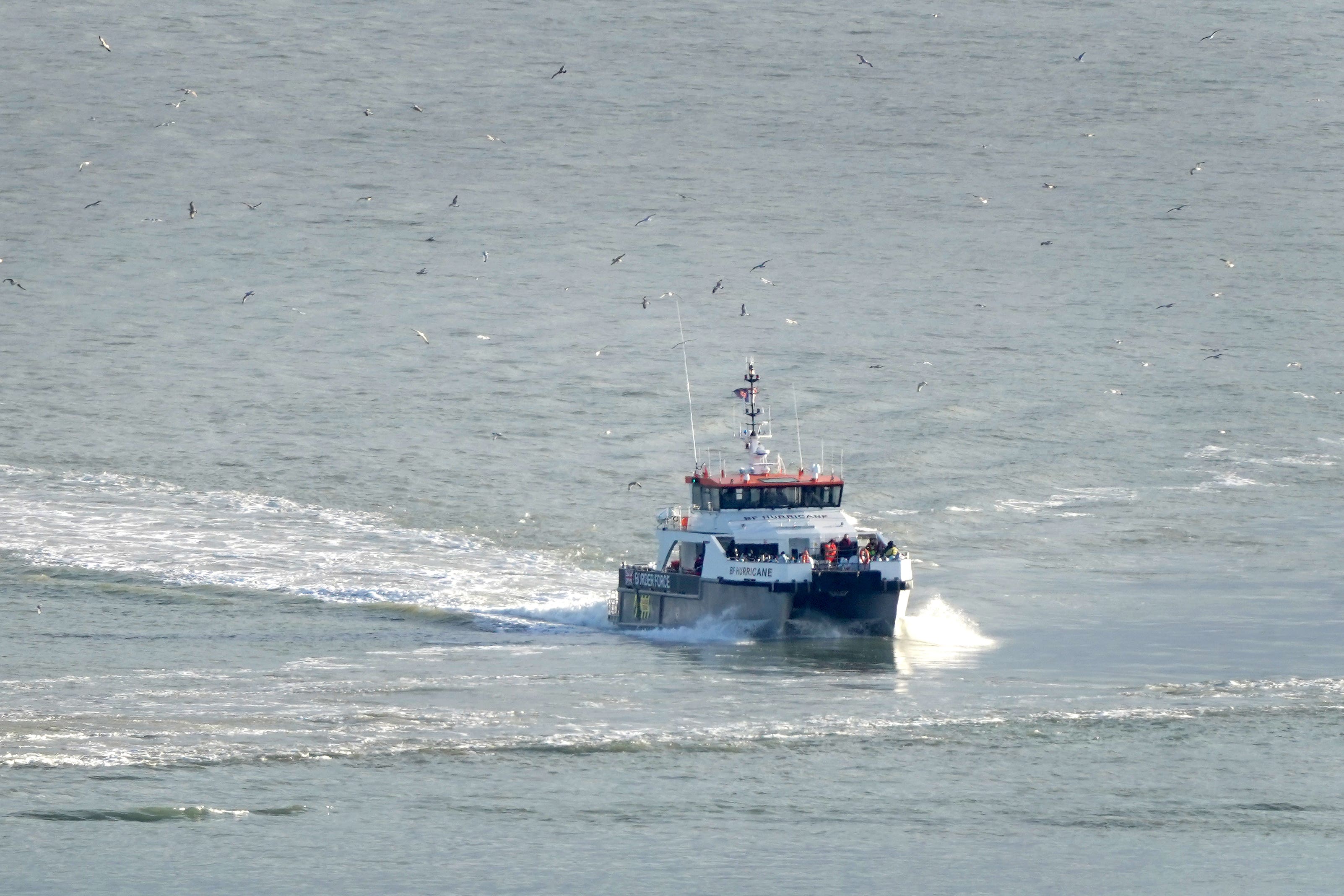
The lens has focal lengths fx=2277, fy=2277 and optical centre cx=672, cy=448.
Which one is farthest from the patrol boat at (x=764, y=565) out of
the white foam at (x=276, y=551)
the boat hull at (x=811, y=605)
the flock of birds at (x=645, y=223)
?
the flock of birds at (x=645, y=223)

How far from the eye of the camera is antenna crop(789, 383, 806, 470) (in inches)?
2256

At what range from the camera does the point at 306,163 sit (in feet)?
274

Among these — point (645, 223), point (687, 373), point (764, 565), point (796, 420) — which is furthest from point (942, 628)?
point (645, 223)

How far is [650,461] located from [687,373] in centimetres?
544

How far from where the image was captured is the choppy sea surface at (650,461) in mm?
28250

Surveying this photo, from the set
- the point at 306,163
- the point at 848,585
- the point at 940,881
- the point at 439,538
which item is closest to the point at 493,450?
the point at 439,538

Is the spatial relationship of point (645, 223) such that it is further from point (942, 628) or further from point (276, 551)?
point (942, 628)

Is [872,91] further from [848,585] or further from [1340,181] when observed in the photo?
[848,585]

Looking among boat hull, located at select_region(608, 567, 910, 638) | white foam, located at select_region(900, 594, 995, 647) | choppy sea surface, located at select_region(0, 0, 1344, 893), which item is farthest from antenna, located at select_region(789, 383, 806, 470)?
boat hull, located at select_region(608, 567, 910, 638)

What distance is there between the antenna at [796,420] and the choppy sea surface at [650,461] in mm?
284

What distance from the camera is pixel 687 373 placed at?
62625mm

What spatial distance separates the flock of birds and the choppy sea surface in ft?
1.06

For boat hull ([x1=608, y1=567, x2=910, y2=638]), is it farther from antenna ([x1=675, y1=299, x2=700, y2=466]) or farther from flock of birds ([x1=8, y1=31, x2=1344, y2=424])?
flock of birds ([x1=8, y1=31, x2=1344, y2=424])

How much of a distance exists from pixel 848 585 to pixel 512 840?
14609mm
